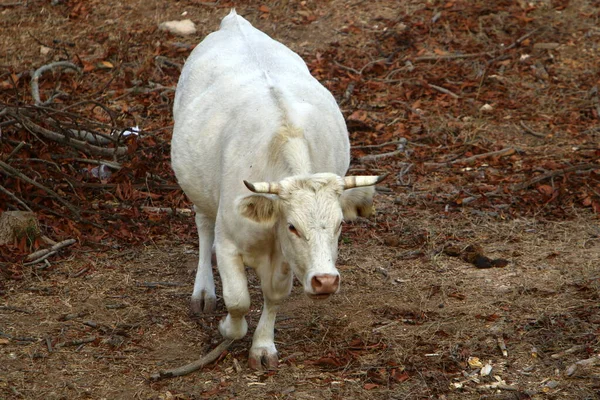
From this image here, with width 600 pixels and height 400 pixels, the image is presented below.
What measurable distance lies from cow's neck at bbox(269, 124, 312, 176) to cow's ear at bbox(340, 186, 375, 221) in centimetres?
31

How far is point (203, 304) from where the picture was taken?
263 inches

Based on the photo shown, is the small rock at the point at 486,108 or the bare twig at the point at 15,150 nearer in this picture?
the bare twig at the point at 15,150

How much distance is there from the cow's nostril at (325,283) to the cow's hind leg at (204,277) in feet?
6.02

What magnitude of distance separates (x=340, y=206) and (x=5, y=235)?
330cm

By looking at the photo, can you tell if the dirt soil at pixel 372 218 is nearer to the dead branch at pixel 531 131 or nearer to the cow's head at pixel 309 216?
the dead branch at pixel 531 131

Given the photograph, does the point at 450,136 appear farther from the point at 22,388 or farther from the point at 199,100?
the point at 22,388

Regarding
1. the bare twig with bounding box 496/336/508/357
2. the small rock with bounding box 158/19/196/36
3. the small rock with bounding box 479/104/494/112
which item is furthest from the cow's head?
the small rock with bounding box 158/19/196/36

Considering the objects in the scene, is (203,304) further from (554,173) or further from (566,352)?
(554,173)

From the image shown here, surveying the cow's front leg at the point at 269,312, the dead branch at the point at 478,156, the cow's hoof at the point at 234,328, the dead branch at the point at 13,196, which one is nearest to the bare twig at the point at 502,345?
the cow's front leg at the point at 269,312

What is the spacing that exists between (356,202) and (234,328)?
3.83 ft

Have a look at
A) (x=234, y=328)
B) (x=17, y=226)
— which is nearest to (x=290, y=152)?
(x=234, y=328)

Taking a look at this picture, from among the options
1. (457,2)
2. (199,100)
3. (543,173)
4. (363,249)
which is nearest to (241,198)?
(199,100)

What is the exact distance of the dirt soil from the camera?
227 inches

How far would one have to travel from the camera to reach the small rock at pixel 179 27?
12609 mm
